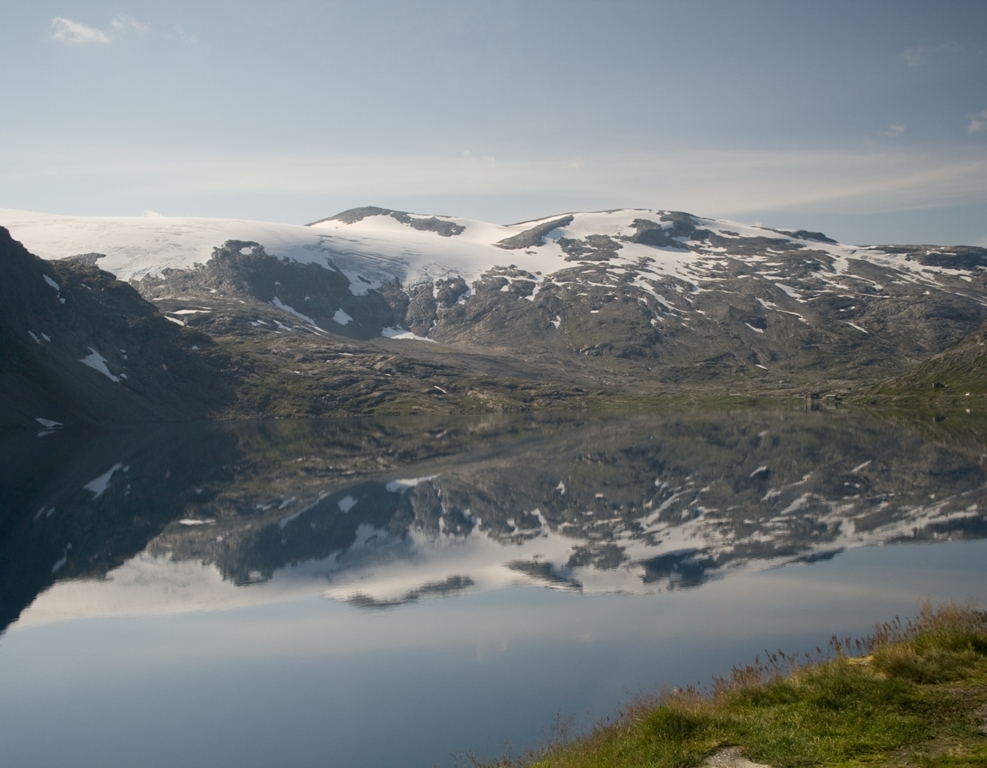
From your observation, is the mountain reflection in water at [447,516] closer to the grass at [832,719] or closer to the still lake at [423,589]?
the still lake at [423,589]

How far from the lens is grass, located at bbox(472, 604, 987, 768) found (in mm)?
12641

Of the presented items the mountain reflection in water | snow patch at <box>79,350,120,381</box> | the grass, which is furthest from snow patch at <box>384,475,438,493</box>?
snow patch at <box>79,350,120,381</box>

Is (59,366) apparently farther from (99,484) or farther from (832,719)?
(832,719)

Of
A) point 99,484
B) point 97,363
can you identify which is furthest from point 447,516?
point 97,363

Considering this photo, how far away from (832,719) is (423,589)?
27434mm

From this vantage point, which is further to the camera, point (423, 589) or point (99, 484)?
point (99, 484)

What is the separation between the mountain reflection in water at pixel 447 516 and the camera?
41281mm

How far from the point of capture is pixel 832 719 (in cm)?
1392

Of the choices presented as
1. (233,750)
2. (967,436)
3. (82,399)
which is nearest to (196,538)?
(233,750)

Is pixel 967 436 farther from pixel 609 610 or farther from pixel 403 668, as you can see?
pixel 403 668

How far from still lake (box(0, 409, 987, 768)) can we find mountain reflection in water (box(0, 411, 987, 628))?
318 millimetres

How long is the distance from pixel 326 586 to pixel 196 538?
56.0 ft

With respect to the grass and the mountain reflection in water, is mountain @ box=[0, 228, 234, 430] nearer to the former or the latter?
the mountain reflection in water

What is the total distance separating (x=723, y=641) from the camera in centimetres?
2827
